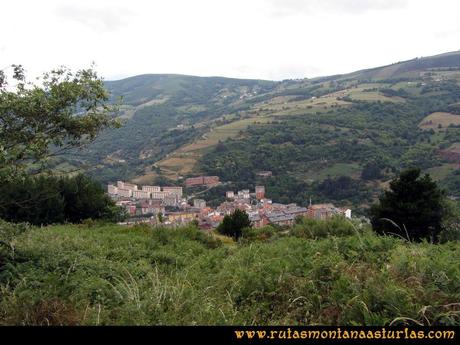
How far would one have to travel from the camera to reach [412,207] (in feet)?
54.6

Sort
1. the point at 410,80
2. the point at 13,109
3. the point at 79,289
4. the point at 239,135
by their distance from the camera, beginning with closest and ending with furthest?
1. the point at 79,289
2. the point at 13,109
3. the point at 239,135
4. the point at 410,80

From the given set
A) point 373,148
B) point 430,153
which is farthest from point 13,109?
point 373,148

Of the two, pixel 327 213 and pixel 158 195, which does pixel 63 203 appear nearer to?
pixel 327 213

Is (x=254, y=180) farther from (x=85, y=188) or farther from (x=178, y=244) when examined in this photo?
(x=178, y=244)

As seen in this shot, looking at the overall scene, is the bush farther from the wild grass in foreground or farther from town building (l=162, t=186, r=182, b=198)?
town building (l=162, t=186, r=182, b=198)

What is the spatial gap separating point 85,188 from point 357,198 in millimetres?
48343

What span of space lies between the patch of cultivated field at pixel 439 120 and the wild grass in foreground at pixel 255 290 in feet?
324

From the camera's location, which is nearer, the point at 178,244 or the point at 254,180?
the point at 178,244

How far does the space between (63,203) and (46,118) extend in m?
14.9

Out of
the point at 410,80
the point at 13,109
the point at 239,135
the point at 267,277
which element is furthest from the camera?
the point at 410,80

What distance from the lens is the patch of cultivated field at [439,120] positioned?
304 ft

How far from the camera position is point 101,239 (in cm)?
1134

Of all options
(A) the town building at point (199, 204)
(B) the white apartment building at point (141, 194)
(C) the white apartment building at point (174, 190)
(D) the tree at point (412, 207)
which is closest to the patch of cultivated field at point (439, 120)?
(A) the town building at point (199, 204)

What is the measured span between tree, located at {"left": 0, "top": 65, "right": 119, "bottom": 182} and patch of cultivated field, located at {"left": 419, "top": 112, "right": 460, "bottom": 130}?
99.8m
